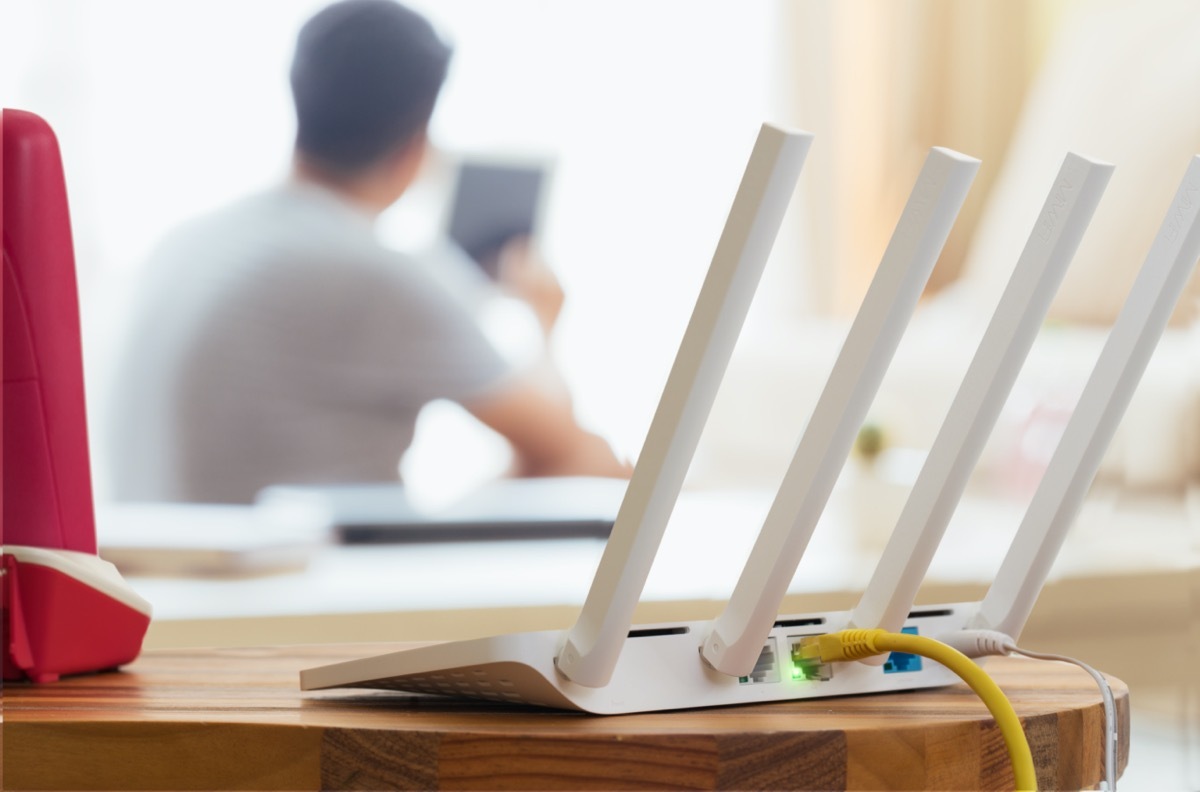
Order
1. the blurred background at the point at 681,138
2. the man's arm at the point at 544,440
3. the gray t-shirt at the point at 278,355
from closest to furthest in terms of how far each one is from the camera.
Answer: the gray t-shirt at the point at 278,355, the blurred background at the point at 681,138, the man's arm at the point at 544,440

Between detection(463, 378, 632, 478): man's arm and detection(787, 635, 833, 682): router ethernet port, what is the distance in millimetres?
1602

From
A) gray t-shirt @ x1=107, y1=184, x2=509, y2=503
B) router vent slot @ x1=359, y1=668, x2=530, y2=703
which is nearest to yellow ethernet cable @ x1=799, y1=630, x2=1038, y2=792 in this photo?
router vent slot @ x1=359, y1=668, x2=530, y2=703

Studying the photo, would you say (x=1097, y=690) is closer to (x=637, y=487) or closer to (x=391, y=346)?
(x=637, y=487)

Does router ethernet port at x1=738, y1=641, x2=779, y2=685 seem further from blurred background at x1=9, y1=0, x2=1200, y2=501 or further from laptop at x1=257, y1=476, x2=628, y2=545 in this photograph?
laptop at x1=257, y1=476, x2=628, y2=545

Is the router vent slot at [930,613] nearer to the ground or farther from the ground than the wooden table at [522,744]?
farther from the ground

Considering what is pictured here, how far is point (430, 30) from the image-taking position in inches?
87.8

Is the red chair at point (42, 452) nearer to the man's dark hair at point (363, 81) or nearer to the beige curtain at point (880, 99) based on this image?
the man's dark hair at point (363, 81)

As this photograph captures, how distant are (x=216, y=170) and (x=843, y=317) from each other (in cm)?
119

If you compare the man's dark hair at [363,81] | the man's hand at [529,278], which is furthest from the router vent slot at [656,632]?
the man's hand at [529,278]

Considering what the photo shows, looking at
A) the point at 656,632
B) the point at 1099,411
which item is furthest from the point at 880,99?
the point at 656,632

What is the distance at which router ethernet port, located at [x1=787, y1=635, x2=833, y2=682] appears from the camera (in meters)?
0.45

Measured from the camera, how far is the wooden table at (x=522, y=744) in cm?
38

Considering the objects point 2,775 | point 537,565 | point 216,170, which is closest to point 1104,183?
point 2,775

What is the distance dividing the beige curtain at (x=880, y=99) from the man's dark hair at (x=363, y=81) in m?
0.72
